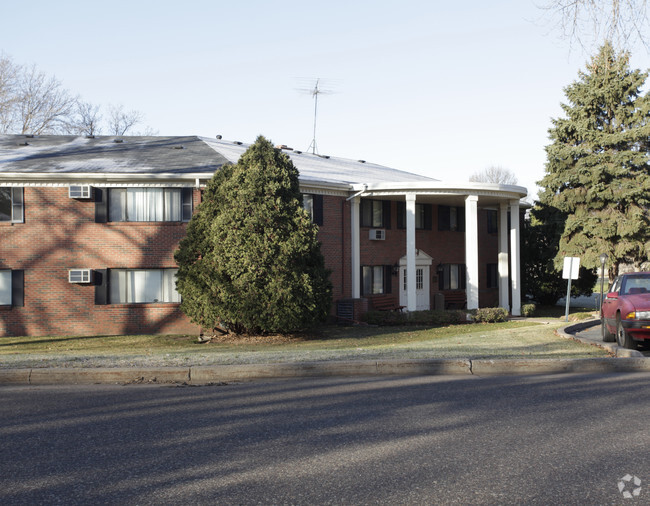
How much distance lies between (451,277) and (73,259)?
54.0ft

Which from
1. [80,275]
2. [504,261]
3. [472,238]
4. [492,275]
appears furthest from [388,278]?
[80,275]

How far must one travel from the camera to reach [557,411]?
308 inches

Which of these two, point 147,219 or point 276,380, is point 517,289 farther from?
point 276,380

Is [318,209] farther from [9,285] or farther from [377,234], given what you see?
[9,285]

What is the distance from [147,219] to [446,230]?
13.7 meters

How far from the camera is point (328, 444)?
6312mm

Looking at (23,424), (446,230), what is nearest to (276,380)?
(23,424)

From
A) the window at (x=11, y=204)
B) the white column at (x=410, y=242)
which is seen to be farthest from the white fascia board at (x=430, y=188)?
the window at (x=11, y=204)

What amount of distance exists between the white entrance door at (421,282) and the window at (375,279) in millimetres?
802

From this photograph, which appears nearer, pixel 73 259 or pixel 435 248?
pixel 73 259

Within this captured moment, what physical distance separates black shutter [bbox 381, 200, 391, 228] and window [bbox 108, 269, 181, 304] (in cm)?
907

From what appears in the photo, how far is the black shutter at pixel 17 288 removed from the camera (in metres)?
21.6

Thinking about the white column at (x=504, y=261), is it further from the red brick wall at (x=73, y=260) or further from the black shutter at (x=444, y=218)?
the red brick wall at (x=73, y=260)

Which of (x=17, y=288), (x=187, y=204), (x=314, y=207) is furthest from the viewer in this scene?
(x=314, y=207)
